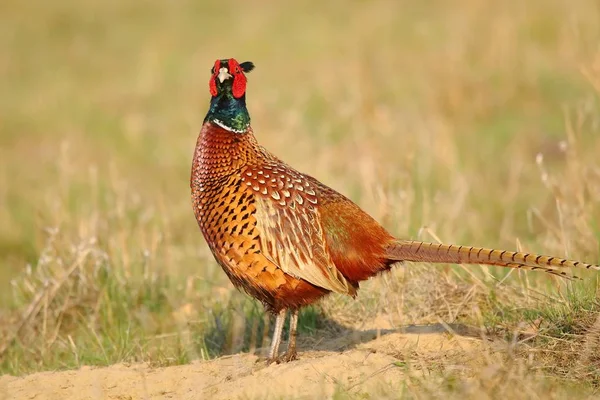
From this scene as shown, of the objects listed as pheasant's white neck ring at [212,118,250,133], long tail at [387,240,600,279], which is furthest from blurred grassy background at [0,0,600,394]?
pheasant's white neck ring at [212,118,250,133]

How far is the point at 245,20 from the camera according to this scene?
1456cm

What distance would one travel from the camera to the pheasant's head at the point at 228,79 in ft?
16.7

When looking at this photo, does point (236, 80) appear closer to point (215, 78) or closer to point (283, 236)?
point (215, 78)

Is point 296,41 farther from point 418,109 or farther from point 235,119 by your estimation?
point 235,119

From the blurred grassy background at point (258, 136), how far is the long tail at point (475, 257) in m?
0.66

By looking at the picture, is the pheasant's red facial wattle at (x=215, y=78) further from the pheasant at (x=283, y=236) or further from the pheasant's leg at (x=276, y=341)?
the pheasant's leg at (x=276, y=341)

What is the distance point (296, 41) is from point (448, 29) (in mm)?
1989

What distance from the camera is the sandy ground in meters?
4.28

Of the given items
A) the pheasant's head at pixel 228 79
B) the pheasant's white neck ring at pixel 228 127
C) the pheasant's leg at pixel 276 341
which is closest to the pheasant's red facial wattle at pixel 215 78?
the pheasant's head at pixel 228 79

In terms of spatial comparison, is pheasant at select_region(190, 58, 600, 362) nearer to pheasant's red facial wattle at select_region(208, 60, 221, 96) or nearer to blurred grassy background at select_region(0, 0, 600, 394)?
pheasant's red facial wattle at select_region(208, 60, 221, 96)

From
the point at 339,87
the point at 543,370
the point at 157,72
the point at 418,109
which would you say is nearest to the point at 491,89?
the point at 418,109

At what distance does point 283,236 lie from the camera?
475cm

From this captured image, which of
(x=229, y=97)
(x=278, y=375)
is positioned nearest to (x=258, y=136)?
(x=229, y=97)

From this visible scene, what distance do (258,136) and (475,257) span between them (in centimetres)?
572
